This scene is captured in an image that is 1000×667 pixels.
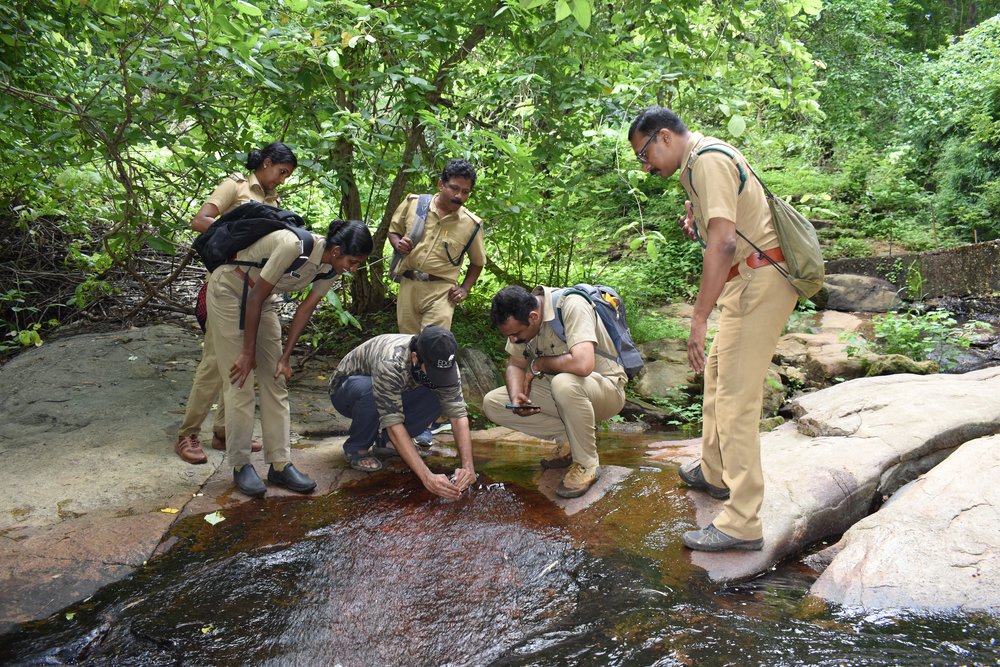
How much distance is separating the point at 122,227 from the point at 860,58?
1589 cm

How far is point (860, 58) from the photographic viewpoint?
51.8 feet

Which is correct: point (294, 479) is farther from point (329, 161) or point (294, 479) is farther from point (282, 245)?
point (329, 161)

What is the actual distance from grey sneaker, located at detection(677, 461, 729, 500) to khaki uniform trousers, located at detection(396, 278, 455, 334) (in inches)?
92.8

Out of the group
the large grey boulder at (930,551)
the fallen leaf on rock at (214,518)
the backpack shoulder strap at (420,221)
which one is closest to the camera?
the large grey boulder at (930,551)

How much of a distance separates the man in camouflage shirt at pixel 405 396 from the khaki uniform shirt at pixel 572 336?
0.52m

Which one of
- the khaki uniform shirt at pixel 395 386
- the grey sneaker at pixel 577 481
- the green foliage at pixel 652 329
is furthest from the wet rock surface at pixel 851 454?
the green foliage at pixel 652 329

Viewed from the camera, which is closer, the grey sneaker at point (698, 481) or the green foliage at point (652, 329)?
the grey sneaker at point (698, 481)

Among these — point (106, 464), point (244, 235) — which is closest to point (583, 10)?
point (244, 235)

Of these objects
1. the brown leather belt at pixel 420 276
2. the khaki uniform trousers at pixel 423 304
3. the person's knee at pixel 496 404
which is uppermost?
the brown leather belt at pixel 420 276

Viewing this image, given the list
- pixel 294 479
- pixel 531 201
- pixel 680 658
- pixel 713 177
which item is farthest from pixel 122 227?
pixel 680 658

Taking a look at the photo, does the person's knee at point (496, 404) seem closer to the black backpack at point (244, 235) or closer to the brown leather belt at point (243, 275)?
the black backpack at point (244, 235)

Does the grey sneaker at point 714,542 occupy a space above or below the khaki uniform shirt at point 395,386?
below

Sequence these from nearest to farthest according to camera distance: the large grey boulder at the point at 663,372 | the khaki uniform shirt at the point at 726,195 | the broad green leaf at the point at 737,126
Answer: the khaki uniform shirt at the point at 726,195 → the broad green leaf at the point at 737,126 → the large grey boulder at the point at 663,372

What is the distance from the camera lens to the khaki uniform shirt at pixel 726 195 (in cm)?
319
